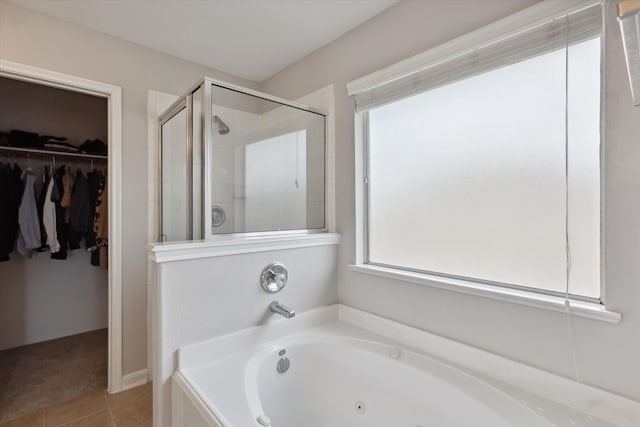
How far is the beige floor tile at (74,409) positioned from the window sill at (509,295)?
1981mm

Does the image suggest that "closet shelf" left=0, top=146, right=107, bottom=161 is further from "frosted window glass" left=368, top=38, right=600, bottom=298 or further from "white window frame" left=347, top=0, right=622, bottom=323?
"frosted window glass" left=368, top=38, right=600, bottom=298

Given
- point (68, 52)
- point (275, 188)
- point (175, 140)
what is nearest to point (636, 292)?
point (275, 188)

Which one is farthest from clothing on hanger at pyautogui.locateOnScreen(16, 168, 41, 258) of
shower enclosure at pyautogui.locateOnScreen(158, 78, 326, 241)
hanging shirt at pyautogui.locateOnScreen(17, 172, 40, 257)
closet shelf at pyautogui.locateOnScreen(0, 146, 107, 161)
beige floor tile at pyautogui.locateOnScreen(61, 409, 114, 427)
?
beige floor tile at pyautogui.locateOnScreen(61, 409, 114, 427)

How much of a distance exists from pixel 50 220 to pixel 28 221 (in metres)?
0.15

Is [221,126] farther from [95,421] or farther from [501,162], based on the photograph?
[95,421]

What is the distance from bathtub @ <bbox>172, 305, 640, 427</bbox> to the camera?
3.67 ft

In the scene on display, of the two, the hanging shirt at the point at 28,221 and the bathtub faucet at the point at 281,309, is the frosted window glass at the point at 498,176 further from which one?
the hanging shirt at the point at 28,221

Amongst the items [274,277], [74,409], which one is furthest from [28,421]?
[274,277]

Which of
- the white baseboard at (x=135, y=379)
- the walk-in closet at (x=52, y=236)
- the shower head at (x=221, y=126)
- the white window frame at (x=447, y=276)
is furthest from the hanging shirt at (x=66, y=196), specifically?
the white window frame at (x=447, y=276)

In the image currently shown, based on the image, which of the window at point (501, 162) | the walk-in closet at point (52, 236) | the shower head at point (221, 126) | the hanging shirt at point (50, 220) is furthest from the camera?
the hanging shirt at point (50, 220)

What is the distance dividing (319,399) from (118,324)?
1.51 meters

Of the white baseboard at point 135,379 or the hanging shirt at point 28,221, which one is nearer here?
the white baseboard at point 135,379

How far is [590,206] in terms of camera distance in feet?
3.86

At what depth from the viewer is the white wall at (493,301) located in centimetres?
105
